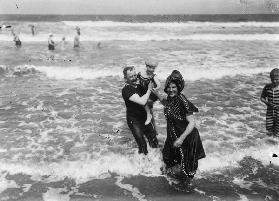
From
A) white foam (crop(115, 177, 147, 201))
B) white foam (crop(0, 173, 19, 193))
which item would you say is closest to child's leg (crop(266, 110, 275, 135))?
white foam (crop(115, 177, 147, 201))

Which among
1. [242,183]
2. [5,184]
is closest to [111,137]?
[5,184]

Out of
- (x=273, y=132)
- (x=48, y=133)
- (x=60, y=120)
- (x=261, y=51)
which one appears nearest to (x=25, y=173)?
(x=48, y=133)

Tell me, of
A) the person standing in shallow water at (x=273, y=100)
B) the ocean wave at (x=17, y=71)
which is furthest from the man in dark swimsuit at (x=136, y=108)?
the ocean wave at (x=17, y=71)

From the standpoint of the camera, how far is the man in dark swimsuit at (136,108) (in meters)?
5.83

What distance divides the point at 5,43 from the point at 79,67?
15.1 meters

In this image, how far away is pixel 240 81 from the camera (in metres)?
14.9

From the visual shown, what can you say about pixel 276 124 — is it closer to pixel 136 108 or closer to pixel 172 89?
pixel 136 108

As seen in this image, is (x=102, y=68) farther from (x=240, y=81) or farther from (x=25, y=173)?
(x=25, y=173)

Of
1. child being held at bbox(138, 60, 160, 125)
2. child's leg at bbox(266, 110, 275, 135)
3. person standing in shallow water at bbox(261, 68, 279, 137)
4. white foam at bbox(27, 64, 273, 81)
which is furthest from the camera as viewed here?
white foam at bbox(27, 64, 273, 81)

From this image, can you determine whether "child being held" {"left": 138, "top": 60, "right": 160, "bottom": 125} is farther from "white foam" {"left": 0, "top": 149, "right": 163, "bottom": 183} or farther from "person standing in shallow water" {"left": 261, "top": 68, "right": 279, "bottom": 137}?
"person standing in shallow water" {"left": 261, "top": 68, "right": 279, "bottom": 137}

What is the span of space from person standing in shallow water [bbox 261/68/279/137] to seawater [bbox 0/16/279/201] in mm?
437

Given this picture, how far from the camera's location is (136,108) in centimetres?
627

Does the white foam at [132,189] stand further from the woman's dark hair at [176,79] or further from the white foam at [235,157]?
the woman's dark hair at [176,79]

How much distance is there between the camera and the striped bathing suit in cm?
761
